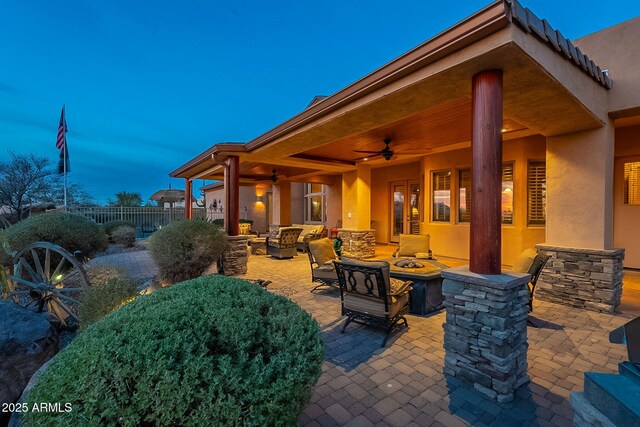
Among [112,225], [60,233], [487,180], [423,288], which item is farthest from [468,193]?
[112,225]

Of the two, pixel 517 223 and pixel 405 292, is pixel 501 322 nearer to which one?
pixel 405 292

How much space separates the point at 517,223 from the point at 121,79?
84.8m

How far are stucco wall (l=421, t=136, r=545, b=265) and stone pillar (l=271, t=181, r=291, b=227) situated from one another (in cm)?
709

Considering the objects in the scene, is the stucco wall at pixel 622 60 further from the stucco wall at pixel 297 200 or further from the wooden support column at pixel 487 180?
the stucco wall at pixel 297 200

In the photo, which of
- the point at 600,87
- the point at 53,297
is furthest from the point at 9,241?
the point at 600,87

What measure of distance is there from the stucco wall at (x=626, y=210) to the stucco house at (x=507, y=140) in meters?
0.02

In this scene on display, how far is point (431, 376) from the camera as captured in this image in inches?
107

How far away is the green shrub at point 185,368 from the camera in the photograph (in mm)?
1263

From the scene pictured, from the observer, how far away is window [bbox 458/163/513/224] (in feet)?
22.9

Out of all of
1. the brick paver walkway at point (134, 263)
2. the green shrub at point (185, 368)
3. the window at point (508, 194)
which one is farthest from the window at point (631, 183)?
the brick paver walkway at point (134, 263)

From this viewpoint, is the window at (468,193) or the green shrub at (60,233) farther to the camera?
the window at (468,193)

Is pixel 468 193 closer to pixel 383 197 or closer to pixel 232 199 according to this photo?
pixel 383 197

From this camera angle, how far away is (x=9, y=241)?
5305 mm

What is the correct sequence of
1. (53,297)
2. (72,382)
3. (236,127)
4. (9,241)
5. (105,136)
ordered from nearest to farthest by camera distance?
(72,382) < (53,297) < (9,241) < (105,136) < (236,127)
